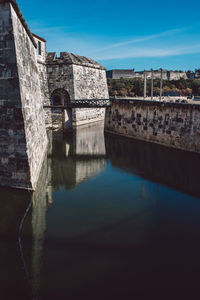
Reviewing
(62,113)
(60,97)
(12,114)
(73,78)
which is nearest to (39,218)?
(12,114)

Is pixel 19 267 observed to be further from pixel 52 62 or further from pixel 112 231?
pixel 52 62

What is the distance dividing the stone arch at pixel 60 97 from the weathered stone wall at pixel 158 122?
4.30m

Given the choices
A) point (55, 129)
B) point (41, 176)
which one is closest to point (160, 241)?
point (41, 176)

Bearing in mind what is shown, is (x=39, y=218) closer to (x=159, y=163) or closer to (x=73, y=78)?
(x=159, y=163)

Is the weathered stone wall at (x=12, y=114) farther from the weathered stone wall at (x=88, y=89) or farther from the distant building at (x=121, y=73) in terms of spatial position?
the distant building at (x=121, y=73)

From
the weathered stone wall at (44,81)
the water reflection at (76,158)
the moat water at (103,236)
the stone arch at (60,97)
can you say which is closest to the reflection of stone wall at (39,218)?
the moat water at (103,236)

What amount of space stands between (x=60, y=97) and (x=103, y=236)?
58.7 feet

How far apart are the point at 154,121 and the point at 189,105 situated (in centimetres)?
276

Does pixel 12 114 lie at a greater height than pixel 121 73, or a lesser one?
lesser

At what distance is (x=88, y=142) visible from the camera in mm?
15891

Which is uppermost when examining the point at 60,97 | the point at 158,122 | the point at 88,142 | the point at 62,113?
the point at 60,97

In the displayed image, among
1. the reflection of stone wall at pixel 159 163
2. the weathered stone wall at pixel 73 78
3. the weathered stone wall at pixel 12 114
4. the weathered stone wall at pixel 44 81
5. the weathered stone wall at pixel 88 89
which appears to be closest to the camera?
the weathered stone wall at pixel 12 114

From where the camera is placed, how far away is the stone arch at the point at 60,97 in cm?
2070

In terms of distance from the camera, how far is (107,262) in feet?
14.1
